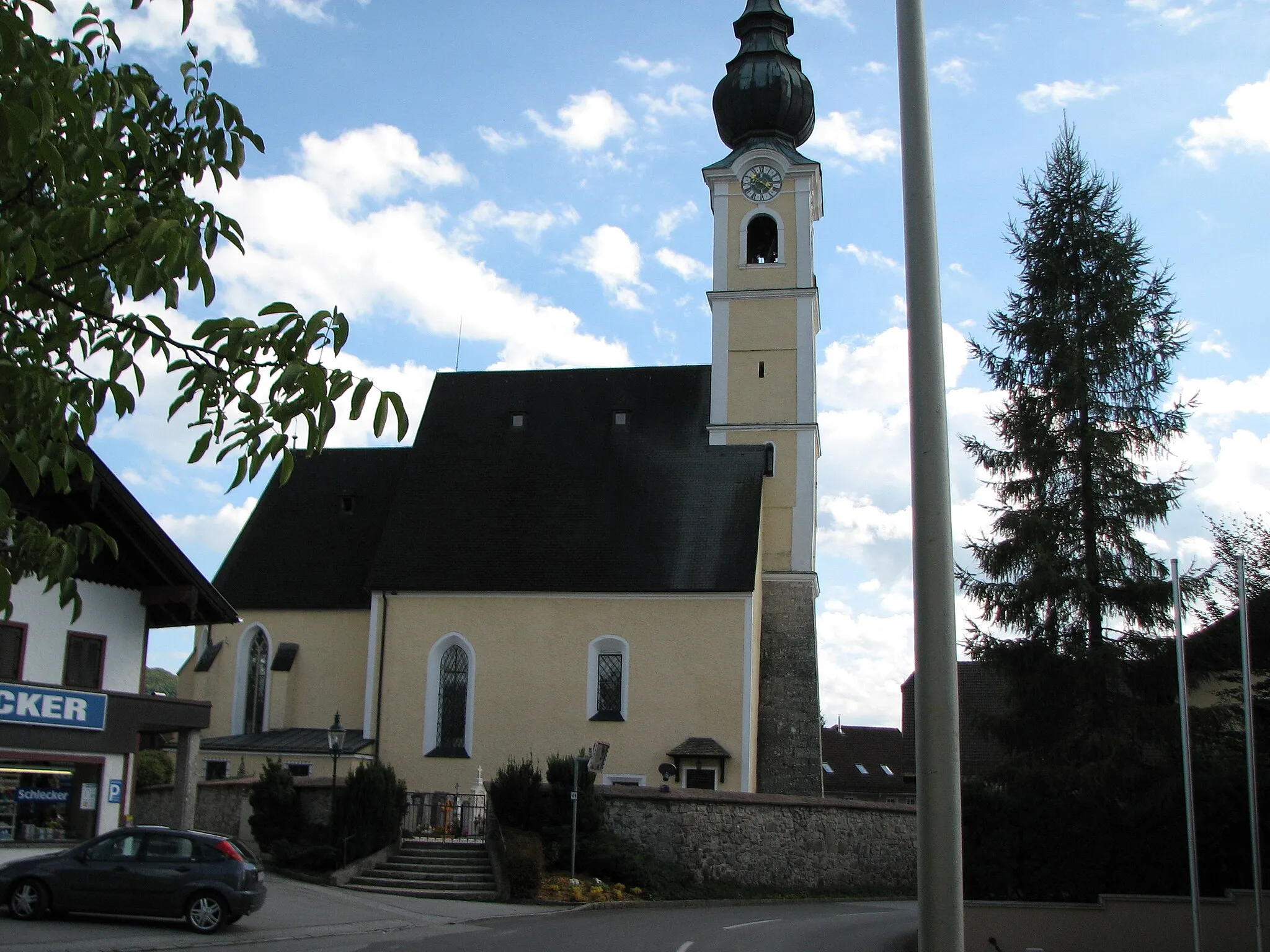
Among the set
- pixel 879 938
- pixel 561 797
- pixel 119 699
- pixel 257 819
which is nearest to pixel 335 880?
pixel 257 819

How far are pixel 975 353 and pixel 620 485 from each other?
578 inches

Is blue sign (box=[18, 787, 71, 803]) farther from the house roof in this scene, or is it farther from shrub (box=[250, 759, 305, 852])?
shrub (box=[250, 759, 305, 852])

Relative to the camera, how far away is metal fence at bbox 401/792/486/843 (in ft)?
87.9

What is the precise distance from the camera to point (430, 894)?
23.0 metres

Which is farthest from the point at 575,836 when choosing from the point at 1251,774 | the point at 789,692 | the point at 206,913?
the point at 1251,774

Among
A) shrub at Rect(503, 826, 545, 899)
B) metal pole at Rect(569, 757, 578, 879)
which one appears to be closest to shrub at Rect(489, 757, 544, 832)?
metal pole at Rect(569, 757, 578, 879)

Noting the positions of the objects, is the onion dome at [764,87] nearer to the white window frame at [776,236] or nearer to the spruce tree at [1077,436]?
the white window frame at [776,236]

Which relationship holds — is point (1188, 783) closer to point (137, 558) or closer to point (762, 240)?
point (137, 558)

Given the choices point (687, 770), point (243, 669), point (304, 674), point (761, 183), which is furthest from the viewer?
point (761, 183)

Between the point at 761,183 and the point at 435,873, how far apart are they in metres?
23.0

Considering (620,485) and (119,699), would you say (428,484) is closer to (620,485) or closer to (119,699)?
(620,485)

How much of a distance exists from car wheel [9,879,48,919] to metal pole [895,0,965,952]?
14.6 metres

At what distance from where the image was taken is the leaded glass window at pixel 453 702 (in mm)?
33938

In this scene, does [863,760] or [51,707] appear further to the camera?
[863,760]
